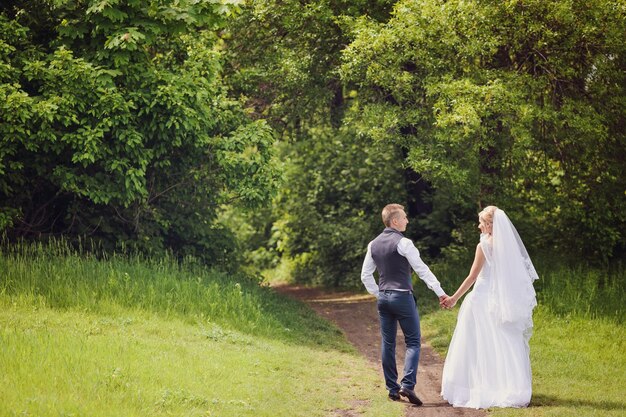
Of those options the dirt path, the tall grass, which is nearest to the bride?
the dirt path

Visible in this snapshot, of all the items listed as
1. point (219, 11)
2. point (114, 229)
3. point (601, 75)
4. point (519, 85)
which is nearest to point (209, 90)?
point (219, 11)

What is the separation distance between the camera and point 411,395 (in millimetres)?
9461

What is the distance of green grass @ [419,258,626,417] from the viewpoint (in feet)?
31.3

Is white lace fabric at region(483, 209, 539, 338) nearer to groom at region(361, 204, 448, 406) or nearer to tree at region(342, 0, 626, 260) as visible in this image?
groom at region(361, 204, 448, 406)

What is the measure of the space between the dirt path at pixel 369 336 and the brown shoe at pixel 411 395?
0.26 feet

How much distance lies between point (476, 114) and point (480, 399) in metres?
6.42

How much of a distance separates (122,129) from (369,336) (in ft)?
19.3

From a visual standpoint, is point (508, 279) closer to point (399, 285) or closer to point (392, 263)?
point (399, 285)

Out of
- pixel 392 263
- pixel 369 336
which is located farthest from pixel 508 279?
pixel 369 336

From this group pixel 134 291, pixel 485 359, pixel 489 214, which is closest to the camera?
pixel 485 359

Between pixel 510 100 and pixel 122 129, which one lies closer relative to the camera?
pixel 122 129

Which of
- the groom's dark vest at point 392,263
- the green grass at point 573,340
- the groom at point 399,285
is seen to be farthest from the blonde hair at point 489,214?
the green grass at point 573,340

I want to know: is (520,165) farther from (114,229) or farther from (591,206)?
(114,229)

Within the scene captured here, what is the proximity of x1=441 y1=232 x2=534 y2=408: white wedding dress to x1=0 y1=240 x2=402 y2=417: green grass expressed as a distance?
0.95m
